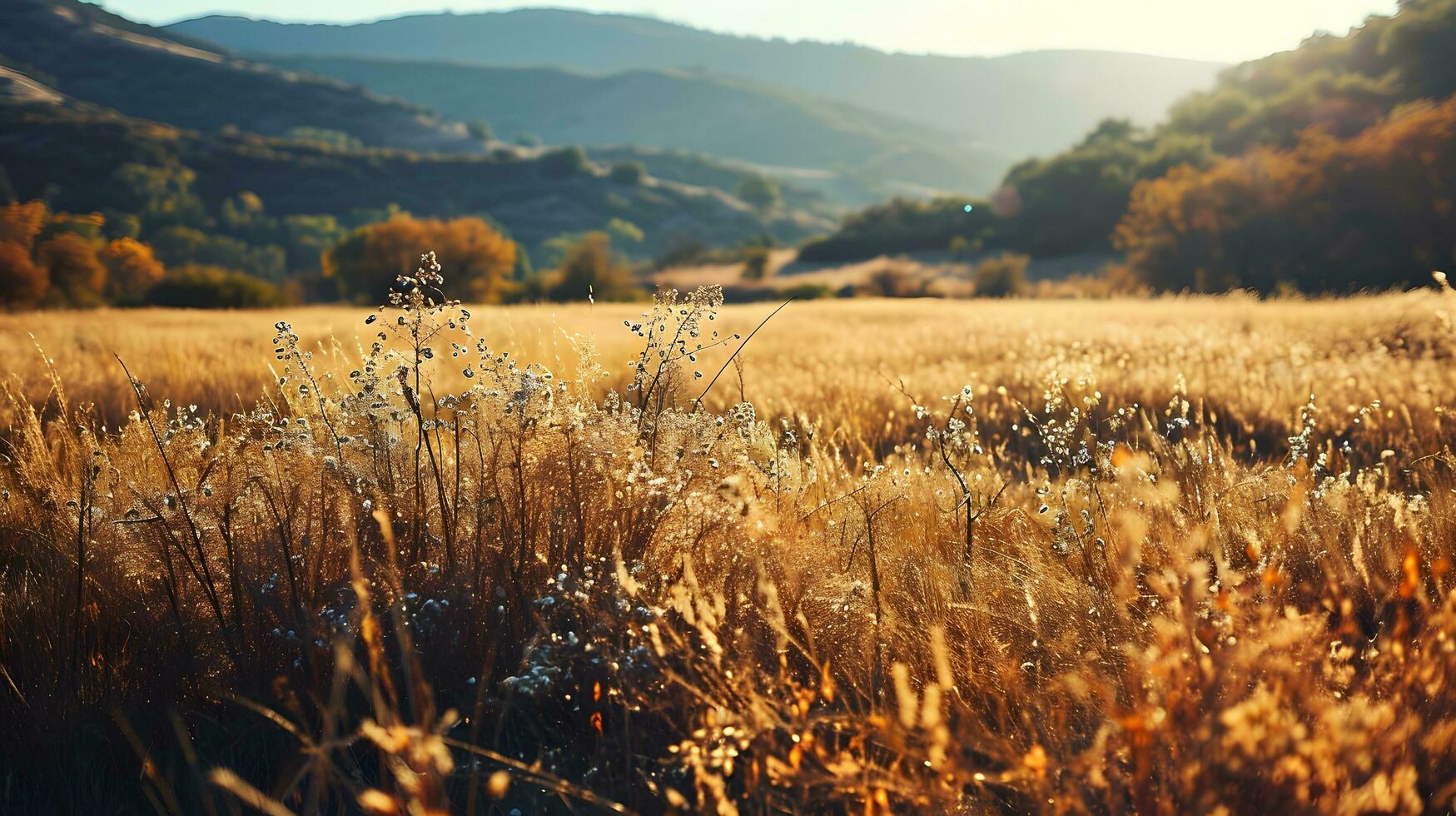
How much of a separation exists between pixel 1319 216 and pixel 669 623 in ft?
106

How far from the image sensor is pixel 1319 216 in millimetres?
27734

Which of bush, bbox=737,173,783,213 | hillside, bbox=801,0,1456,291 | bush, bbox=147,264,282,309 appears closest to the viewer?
hillside, bbox=801,0,1456,291

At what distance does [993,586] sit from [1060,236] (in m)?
48.4

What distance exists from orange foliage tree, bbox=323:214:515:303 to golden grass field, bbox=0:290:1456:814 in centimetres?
3685

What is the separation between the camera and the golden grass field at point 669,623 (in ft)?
5.46

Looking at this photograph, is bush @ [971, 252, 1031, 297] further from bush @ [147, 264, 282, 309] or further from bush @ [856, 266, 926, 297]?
bush @ [147, 264, 282, 309]

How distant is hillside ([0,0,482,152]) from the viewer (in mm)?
62500

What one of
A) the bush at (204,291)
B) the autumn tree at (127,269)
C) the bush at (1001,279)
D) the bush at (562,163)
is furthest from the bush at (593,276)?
the bush at (562,163)

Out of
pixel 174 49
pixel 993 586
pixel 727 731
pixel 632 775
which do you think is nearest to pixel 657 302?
pixel 993 586

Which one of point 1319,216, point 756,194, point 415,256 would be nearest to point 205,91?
point 756,194

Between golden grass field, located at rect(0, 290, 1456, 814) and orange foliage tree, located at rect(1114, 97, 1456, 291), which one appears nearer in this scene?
golden grass field, located at rect(0, 290, 1456, 814)

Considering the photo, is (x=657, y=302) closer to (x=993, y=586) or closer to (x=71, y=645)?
(x=993, y=586)

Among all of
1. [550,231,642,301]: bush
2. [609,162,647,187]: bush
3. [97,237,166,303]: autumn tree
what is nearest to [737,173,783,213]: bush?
[609,162,647,187]: bush

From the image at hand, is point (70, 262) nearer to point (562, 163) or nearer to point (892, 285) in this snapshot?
point (892, 285)
